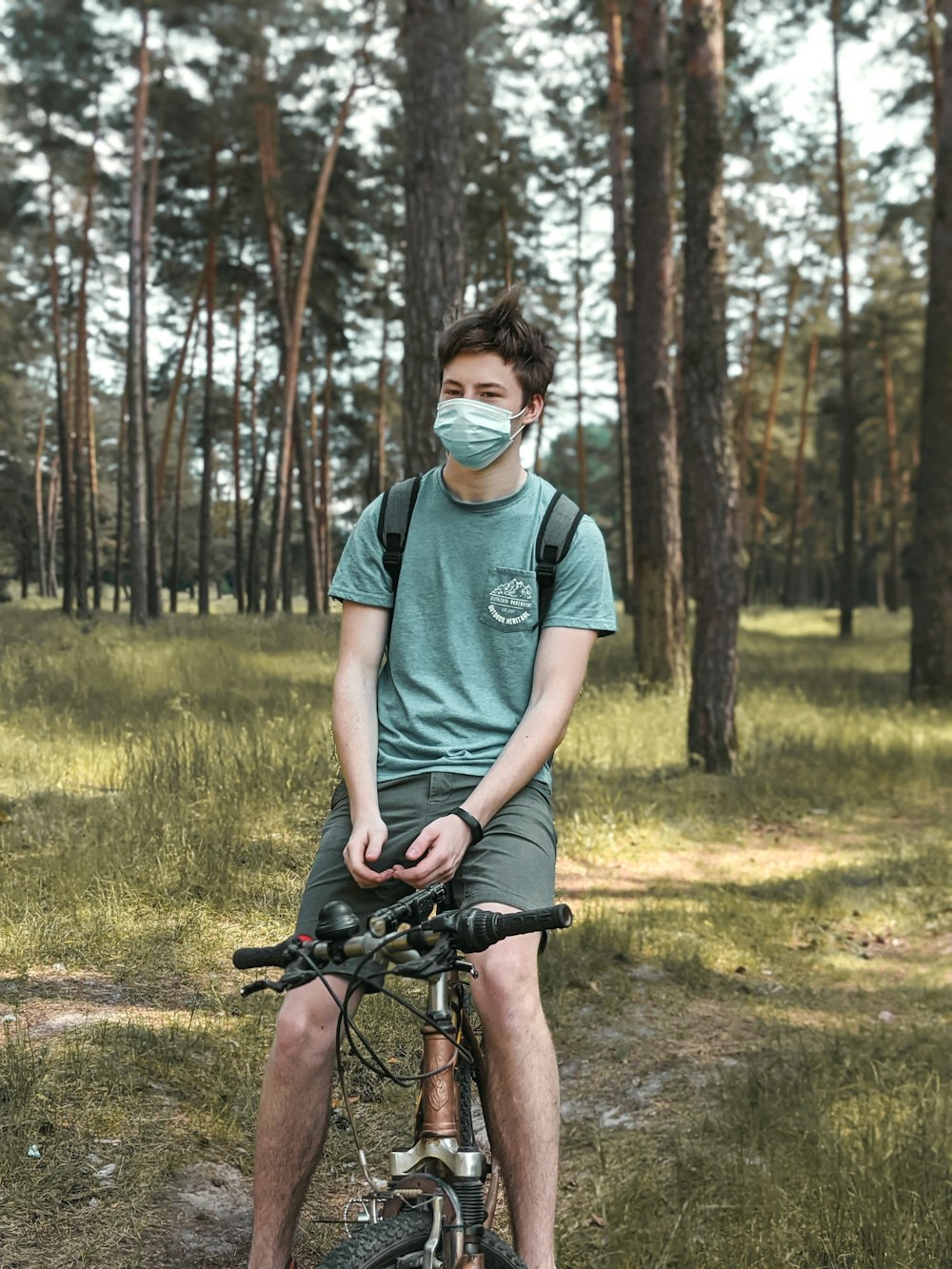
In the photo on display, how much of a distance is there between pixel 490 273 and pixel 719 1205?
1133 inches

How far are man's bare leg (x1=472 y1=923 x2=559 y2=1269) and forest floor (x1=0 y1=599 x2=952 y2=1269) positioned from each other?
1.15 m

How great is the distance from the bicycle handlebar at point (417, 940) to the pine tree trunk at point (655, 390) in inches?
489

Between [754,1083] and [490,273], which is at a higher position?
[490,273]

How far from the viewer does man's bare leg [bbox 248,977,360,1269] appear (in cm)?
273

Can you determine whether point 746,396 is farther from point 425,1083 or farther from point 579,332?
point 425,1083

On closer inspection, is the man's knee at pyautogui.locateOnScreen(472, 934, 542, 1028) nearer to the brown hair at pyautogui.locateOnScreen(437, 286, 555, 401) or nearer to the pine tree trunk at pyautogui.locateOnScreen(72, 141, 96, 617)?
the brown hair at pyautogui.locateOnScreen(437, 286, 555, 401)

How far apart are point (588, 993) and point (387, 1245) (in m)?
3.96

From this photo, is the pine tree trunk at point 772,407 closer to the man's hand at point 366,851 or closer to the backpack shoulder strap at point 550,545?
the backpack shoulder strap at point 550,545

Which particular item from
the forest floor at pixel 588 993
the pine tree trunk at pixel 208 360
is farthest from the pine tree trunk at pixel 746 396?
the forest floor at pixel 588 993

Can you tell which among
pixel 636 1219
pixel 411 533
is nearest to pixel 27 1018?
pixel 636 1219

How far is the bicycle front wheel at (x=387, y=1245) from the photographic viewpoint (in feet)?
7.17

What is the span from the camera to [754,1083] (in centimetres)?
486

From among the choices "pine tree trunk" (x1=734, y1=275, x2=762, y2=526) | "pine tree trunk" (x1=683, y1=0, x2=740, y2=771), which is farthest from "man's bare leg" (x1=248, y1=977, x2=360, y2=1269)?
"pine tree trunk" (x1=734, y1=275, x2=762, y2=526)

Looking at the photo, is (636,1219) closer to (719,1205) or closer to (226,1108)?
(719,1205)
